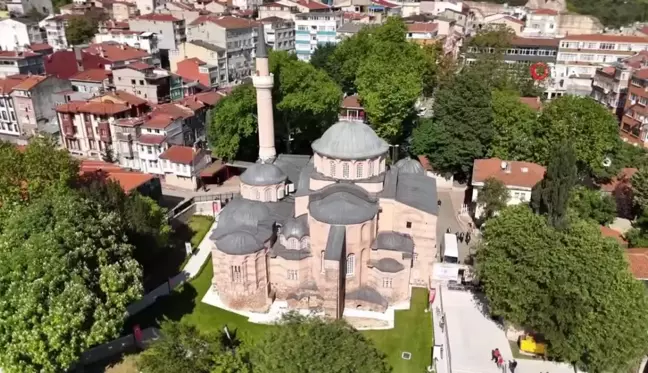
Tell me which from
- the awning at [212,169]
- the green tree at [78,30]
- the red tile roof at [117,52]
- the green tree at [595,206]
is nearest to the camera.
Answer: the green tree at [595,206]

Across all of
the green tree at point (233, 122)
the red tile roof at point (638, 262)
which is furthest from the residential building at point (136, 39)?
the red tile roof at point (638, 262)

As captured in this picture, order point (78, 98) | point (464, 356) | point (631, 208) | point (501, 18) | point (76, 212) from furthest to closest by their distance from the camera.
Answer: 1. point (501, 18)
2. point (78, 98)
3. point (631, 208)
4. point (464, 356)
5. point (76, 212)

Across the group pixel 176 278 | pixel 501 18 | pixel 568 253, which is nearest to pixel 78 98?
pixel 176 278

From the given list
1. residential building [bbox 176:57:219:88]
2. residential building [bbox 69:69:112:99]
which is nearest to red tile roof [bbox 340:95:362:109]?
residential building [bbox 176:57:219:88]

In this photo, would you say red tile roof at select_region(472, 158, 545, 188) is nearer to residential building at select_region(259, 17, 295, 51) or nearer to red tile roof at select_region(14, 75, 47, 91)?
residential building at select_region(259, 17, 295, 51)

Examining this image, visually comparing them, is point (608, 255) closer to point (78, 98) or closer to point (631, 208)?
point (631, 208)

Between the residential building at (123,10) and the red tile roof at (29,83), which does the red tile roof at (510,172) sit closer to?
the red tile roof at (29,83)
